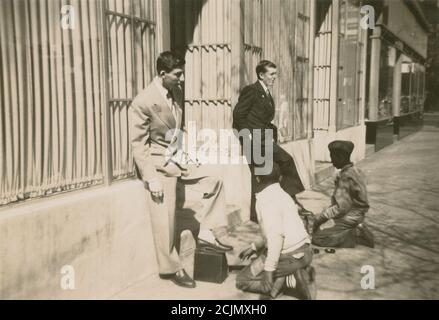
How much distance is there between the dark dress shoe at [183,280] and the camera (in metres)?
4.36

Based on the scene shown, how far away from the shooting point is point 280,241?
3.82 meters

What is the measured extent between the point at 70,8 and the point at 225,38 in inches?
111

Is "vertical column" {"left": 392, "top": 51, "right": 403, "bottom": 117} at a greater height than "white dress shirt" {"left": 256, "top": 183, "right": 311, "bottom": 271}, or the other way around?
Result: "vertical column" {"left": 392, "top": 51, "right": 403, "bottom": 117}

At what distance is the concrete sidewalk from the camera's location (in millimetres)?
4254

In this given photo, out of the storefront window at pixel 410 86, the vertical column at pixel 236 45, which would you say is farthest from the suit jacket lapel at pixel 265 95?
the storefront window at pixel 410 86

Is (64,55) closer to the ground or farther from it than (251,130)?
farther from it

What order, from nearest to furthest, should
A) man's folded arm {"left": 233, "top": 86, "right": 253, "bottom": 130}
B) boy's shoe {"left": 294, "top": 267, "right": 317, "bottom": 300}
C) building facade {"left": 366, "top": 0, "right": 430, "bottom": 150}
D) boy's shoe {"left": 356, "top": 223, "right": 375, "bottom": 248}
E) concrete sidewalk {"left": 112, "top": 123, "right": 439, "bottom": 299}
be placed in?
boy's shoe {"left": 294, "top": 267, "right": 317, "bottom": 300} < concrete sidewalk {"left": 112, "top": 123, "right": 439, "bottom": 299} < boy's shoe {"left": 356, "top": 223, "right": 375, "bottom": 248} < man's folded arm {"left": 233, "top": 86, "right": 253, "bottom": 130} < building facade {"left": 366, "top": 0, "right": 430, "bottom": 150}

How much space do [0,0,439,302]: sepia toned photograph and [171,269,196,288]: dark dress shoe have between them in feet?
0.05

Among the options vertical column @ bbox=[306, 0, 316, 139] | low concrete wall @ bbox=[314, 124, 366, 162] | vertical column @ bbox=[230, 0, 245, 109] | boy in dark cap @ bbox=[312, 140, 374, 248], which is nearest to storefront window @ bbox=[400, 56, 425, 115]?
low concrete wall @ bbox=[314, 124, 366, 162]

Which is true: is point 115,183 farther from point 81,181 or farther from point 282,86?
point 282,86

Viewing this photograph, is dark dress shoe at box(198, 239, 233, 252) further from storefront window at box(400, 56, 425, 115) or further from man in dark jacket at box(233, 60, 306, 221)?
storefront window at box(400, 56, 425, 115)

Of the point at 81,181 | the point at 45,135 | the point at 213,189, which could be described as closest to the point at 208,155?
the point at 213,189

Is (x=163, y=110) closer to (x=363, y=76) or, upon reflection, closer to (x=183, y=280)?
(x=183, y=280)
